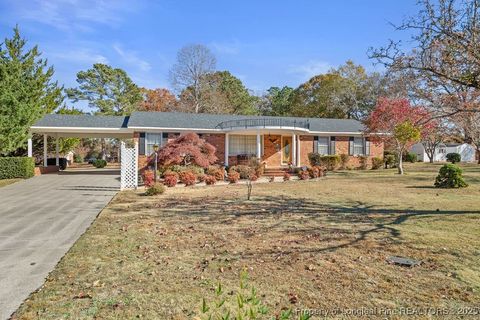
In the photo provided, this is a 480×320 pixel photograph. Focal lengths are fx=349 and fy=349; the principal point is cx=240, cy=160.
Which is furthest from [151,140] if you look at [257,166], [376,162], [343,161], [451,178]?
[376,162]

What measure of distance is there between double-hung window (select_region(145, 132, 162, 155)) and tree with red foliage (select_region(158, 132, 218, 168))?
4.33m

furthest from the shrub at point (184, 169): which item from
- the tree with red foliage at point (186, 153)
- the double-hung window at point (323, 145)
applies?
the double-hung window at point (323, 145)

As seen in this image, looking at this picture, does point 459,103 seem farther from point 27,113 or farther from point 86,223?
point 27,113

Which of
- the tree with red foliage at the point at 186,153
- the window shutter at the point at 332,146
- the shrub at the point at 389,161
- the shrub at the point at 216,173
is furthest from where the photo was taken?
the shrub at the point at 389,161

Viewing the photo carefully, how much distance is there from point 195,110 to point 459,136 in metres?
27.9

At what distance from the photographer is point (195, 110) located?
41.1m

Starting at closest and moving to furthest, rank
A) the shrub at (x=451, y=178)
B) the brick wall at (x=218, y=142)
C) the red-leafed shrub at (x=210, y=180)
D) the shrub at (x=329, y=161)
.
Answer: the shrub at (x=451, y=178) < the red-leafed shrub at (x=210, y=180) < the brick wall at (x=218, y=142) < the shrub at (x=329, y=161)

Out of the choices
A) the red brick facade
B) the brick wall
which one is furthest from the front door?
the brick wall

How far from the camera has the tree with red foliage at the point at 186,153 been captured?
18172 millimetres

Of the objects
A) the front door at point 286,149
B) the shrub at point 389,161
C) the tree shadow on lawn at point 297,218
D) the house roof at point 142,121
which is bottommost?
the tree shadow on lawn at point 297,218

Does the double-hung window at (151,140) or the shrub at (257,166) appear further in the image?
the double-hung window at (151,140)

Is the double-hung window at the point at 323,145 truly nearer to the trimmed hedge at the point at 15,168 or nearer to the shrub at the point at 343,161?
the shrub at the point at 343,161

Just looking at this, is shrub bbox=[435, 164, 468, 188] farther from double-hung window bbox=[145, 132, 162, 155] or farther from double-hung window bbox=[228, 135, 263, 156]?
double-hung window bbox=[145, 132, 162, 155]

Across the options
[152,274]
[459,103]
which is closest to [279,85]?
[459,103]
